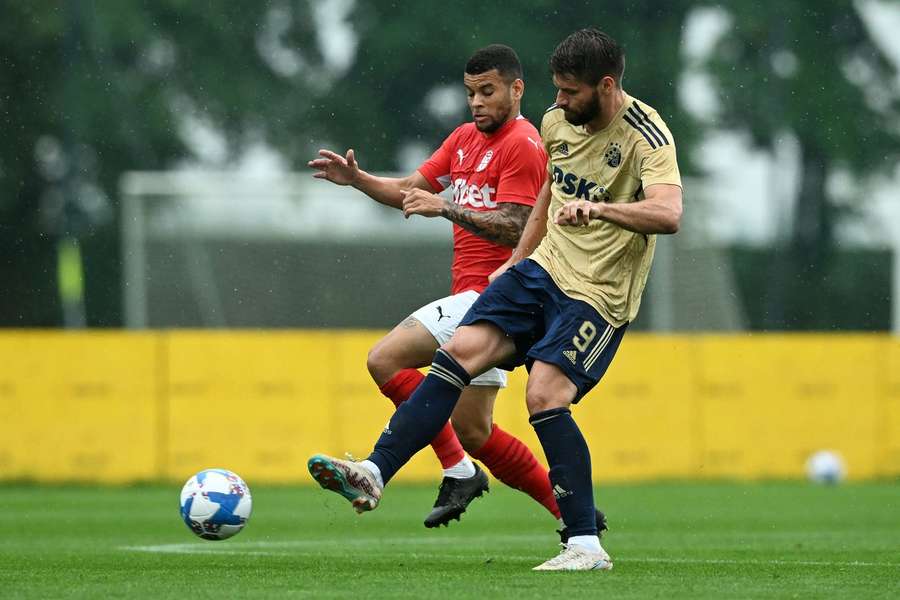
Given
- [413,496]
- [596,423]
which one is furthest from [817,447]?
[413,496]

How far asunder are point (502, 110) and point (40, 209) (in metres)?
23.2

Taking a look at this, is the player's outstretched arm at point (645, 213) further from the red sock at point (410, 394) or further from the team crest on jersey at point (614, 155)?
the red sock at point (410, 394)

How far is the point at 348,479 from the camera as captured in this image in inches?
281

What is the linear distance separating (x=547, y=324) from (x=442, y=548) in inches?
88.3

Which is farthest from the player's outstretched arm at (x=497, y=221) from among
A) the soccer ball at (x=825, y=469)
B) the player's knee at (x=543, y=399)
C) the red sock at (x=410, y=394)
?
the soccer ball at (x=825, y=469)

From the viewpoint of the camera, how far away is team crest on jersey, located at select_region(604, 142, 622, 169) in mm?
7477

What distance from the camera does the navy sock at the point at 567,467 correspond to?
7.27 metres

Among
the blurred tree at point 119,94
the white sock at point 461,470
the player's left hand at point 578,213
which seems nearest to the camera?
the player's left hand at point 578,213

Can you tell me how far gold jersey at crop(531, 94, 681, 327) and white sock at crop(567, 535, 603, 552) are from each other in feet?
2.99

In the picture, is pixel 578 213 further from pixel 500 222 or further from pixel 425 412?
pixel 500 222

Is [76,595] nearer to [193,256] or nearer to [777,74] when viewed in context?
[193,256]

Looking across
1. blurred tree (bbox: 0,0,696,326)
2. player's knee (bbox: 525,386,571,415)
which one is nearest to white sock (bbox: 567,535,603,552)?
player's knee (bbox: 525,386,571,415)

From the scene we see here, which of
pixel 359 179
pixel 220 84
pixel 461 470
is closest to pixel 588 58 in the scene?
pixel 359 179

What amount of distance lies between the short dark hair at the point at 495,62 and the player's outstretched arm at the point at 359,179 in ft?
2.23
